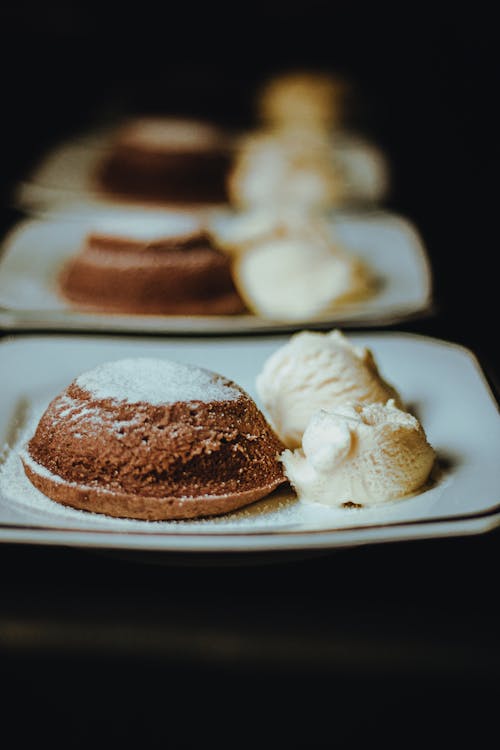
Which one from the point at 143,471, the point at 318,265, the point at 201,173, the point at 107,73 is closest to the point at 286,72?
the point at 107,73

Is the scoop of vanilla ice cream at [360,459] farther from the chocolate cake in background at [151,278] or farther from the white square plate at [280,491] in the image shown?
the chocolate cake in background at [151,278]

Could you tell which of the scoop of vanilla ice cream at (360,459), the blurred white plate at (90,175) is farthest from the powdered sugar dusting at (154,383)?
the blurred white plate at (90,175)

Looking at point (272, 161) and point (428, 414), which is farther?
point (272, 161)

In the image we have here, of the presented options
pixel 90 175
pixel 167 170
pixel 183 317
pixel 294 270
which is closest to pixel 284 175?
pixel 167 170

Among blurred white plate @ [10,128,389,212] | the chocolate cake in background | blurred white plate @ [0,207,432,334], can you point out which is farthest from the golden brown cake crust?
blurred white plate @ [10,128,389,212]

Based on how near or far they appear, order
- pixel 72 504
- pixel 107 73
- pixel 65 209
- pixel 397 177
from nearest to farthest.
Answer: pixel 72 504 < pixel 65 209 < pixel 397 177 < pixel 107 73

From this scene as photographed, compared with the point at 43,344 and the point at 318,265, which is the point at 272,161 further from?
the point at 43,344
